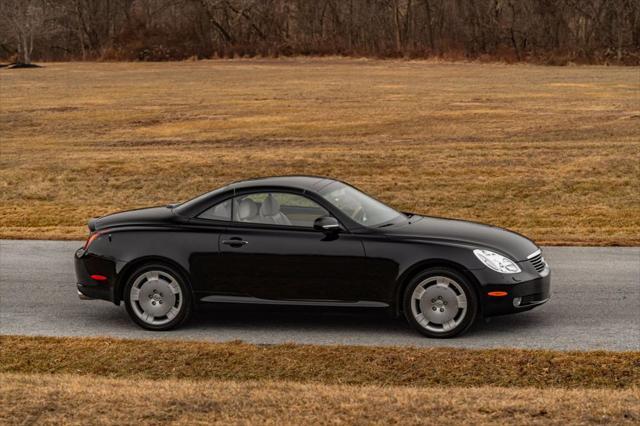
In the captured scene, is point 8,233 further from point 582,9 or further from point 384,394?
point 582,9

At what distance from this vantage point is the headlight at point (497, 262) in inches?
372

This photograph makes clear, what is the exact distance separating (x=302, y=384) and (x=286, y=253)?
2.09 metres

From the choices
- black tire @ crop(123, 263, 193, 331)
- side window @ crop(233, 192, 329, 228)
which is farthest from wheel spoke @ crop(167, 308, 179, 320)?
side window @ crop(233, 192, 329, 228)

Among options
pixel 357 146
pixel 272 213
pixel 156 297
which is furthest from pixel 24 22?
pixel 272 213

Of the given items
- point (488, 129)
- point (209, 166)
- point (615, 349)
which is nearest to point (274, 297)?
point (615, 349)

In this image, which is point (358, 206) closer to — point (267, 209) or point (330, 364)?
point (267, 209)

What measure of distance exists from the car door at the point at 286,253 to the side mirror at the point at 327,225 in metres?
0.08

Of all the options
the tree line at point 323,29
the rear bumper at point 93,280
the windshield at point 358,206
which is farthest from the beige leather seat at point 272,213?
the tree line at point 323,29

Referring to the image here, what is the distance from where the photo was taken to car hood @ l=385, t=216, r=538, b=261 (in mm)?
9617

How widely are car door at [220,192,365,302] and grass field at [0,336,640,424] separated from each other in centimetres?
75

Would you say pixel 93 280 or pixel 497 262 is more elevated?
pixel 497 262

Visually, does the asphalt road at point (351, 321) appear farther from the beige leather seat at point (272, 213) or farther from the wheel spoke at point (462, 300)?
the beige leather seat at point (272, 213)

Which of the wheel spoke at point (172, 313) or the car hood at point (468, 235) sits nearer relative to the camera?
the car hood at point (468, 235)

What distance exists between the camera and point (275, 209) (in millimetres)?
9977
